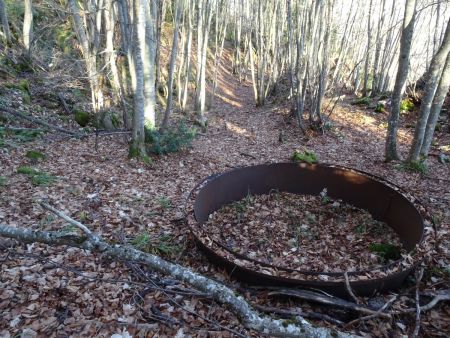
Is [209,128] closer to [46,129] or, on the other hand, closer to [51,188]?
[46,129]

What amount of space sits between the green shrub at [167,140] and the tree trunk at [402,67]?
5146mm

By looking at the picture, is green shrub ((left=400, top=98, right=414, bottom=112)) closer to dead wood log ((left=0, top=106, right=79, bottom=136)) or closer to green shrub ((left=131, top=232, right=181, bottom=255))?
green shrub ((left=131, top=232, right=181, bottom=255))

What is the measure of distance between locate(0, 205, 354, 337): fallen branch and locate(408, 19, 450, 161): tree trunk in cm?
622

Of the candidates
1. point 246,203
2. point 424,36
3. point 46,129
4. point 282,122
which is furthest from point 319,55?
point 424,36

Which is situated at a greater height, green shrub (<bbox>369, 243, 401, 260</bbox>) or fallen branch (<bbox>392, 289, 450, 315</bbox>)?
fallen branch (<bbox>392, 289, 450, 315</bbox>)

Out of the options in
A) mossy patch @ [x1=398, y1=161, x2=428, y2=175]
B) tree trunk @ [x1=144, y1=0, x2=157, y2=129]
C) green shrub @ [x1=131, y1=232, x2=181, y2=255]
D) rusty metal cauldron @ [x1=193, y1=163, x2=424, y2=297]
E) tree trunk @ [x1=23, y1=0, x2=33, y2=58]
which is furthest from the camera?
tree trunk @ [x1=23, y1=0, x2=33, y2=58]

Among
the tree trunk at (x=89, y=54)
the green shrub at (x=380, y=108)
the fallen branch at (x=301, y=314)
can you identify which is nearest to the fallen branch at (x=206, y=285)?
the fallen branch at (x=301, y=314)

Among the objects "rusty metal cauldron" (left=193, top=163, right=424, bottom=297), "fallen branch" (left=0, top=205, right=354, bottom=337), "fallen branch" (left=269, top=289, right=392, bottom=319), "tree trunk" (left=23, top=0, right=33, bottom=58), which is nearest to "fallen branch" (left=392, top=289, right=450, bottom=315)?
"fallen branch" (left=269, top=289, right=392, bottom=319)

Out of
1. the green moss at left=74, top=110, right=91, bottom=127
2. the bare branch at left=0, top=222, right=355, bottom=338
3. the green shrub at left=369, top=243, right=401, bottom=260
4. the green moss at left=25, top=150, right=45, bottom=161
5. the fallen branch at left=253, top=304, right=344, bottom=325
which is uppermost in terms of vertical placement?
the bare branch at left=0, top=222, right=355, bottom=338

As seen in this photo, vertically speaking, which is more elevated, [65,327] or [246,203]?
[65,327]

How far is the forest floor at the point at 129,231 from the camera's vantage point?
2.97m

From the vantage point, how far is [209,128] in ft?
39.7

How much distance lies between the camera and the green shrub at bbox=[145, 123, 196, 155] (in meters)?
7.51

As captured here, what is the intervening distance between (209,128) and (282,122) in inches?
116
